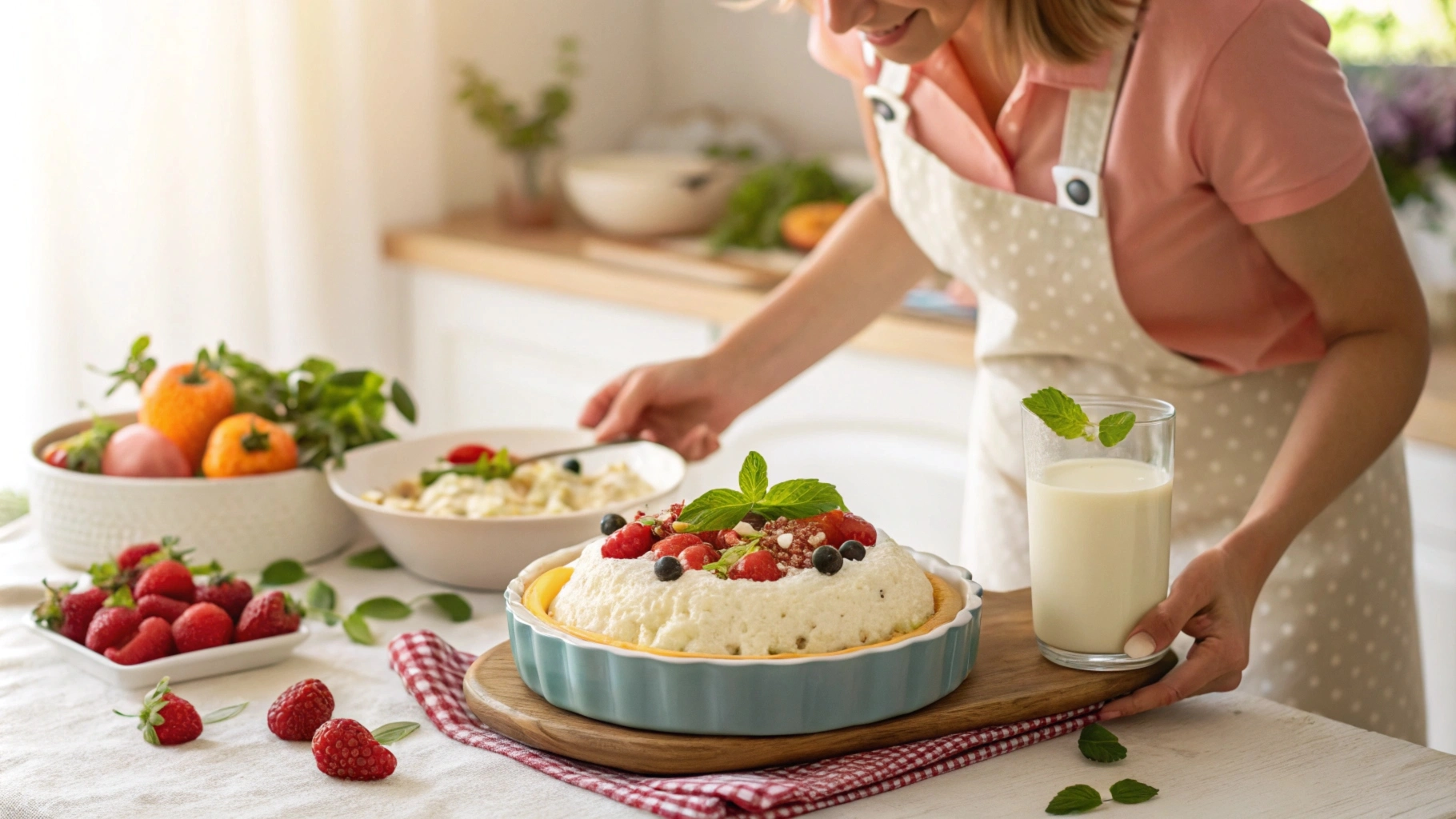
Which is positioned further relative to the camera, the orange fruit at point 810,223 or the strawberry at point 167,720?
the orange fruit at point 810,223

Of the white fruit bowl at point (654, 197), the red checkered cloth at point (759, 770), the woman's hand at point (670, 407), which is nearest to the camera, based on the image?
the red checkered cloth at point (759, 770)

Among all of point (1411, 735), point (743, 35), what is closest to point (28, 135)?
point (743, 35)

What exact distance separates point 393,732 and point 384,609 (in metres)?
0.24

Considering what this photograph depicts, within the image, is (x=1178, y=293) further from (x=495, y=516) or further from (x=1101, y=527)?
(x=495, y=516)

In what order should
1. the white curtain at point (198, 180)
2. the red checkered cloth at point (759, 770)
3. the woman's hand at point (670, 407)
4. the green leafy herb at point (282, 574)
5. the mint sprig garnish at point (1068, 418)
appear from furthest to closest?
the white curtain at point (198, 180) < the woman's hand at point (670, 407) < the green leafy herb at point (282, 574) < the mint sprig garnish at point (1068, 418) < the red checkered cloth at point (759, 770)

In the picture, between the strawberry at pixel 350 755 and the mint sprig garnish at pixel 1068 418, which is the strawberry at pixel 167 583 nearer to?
the strawberry at pixel 350 755

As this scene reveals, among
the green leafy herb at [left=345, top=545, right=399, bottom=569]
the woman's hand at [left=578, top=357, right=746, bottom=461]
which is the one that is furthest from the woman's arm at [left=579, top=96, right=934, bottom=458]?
the green leafy herb at [left=345, top=545, right=399, bottom=569]

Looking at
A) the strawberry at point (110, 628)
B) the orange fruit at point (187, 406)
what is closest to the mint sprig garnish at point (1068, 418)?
the strawberry at point (110, 628)

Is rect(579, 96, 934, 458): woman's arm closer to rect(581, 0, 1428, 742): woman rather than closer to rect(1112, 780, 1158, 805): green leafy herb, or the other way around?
rect(581, 0, 1428, 742): woman

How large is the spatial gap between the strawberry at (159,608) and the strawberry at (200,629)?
2cm

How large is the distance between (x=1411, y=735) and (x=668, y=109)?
2337mm

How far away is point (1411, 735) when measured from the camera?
1423 millimetres

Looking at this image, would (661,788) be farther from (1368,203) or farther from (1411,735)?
(1411,735)

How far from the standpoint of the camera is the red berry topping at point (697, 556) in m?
0.93
